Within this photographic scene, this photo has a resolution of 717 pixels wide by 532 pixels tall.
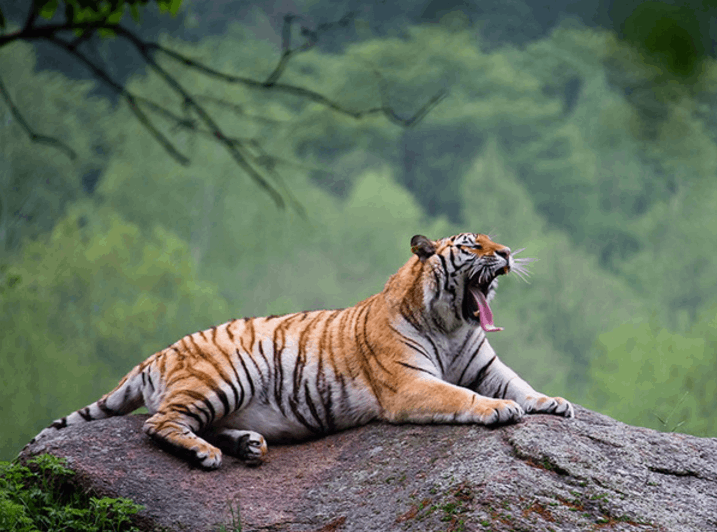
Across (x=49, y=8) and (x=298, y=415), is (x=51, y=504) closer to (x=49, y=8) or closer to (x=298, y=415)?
(x=298, y=415)

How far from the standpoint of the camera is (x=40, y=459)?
3.35 m

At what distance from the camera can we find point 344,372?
3842 millimetres

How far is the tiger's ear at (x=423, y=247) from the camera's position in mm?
3762

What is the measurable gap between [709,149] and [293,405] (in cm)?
2414

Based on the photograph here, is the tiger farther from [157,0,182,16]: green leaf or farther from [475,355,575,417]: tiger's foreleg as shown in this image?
[157,0,182,16]: green leaf

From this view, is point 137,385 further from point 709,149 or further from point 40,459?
point 709,149

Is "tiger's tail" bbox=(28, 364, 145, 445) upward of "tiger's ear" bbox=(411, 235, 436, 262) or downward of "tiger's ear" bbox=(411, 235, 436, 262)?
downward

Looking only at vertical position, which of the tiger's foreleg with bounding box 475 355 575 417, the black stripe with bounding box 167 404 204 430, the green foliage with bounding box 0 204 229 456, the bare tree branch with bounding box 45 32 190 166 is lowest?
the black stripe with bounding box 167 404 204 430

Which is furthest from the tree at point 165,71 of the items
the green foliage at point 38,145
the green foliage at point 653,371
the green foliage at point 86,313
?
the green foliage at point 38,145

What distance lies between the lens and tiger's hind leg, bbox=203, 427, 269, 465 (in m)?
3.64

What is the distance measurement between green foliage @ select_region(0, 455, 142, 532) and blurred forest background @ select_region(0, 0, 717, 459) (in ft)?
47.1

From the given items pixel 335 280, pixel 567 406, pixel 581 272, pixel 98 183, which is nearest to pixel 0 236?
pixel 98 183

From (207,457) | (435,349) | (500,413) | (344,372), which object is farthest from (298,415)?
(500,413)

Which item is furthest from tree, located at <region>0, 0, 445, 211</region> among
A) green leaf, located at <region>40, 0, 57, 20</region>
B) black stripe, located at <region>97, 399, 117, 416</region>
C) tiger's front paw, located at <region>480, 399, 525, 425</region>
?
black stripe, located at <region>97, 399, 117, 416</region>
